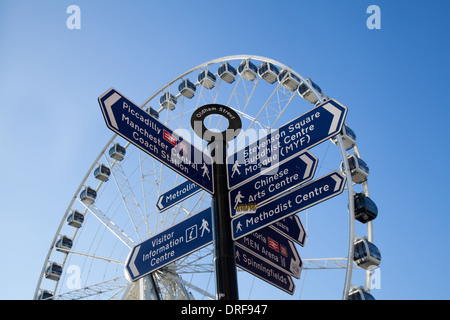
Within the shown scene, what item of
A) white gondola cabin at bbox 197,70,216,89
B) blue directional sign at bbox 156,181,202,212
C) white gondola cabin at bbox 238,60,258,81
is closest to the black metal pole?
blue directional sign at bbox 156,181,202,212

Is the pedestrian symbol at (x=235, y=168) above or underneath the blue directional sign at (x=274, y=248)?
above

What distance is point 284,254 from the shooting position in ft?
22.3

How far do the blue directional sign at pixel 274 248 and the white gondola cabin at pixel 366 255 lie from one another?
7033mm

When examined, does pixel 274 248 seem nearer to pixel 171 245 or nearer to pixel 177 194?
pixel 171 245

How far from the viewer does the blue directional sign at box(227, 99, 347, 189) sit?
19.1 feet

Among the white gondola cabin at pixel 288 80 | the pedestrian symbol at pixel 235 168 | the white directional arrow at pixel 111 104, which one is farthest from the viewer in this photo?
the white gondola cabin at pixel 288 80

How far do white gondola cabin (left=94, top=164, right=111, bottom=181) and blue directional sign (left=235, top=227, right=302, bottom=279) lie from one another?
15252mm

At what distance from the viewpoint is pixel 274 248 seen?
671 cm

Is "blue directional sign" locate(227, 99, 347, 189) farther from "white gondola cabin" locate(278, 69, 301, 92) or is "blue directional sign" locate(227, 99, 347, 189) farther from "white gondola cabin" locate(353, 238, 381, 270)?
"white gondola cabin" locate(278, 69, 301, 92)

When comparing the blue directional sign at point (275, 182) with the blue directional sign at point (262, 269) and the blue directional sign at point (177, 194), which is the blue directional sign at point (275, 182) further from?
the blue directional sign at point (177, 194)

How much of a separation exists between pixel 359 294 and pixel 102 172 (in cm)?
1216

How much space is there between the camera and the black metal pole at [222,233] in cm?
513

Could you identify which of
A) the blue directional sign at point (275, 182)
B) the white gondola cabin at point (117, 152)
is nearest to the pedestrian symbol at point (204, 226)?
the blue directional sign at point (275, 182)
